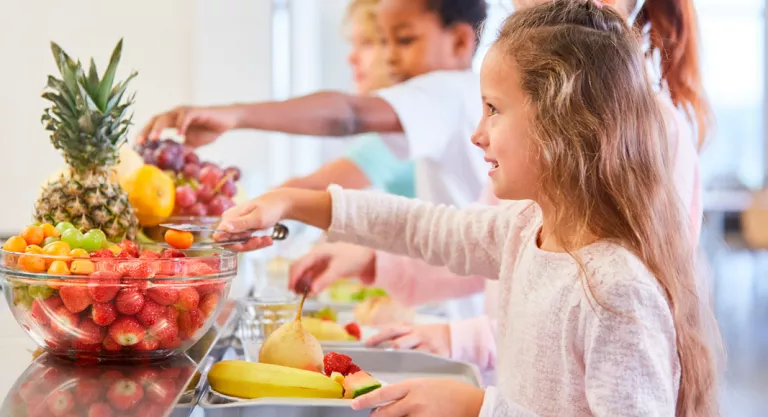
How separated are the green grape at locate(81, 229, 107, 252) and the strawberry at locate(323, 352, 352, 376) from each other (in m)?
0.37

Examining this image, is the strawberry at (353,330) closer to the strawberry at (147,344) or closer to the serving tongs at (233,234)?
the serving tongs at (233,234)

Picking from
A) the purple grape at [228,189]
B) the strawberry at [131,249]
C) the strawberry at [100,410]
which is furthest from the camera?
the purple grape at [228,189]

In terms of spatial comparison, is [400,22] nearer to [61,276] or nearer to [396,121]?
[396,121]

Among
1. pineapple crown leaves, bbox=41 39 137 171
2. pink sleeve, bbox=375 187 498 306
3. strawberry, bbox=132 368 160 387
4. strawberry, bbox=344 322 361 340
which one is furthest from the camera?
pink sleeve, bbox=375 187 498 306

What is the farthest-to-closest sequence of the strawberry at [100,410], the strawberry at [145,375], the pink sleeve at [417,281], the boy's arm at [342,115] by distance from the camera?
the boy's arm at [342,115] → the pink sleeve at [417,281] → the strawberry at [145,375] → the strawberry at [100,410]

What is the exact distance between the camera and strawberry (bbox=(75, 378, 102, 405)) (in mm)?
980

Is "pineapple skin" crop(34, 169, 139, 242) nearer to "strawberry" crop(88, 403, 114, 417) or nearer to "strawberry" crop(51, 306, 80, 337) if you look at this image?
"strawberry" crop(51, 306, 80, 337)

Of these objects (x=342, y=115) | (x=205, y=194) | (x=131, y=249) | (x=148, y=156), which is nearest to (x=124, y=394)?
(x=131, y=249)

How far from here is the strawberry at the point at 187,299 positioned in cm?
116

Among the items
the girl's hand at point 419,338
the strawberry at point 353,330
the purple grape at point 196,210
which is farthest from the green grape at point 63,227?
the strawberry at point 353,330

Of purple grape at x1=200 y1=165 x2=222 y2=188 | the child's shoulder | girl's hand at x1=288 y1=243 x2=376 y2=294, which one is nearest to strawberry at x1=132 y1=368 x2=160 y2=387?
the child's shoulder

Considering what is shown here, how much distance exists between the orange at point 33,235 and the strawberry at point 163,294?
0.67 ft

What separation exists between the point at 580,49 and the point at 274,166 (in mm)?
3111

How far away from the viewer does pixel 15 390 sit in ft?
3.33
